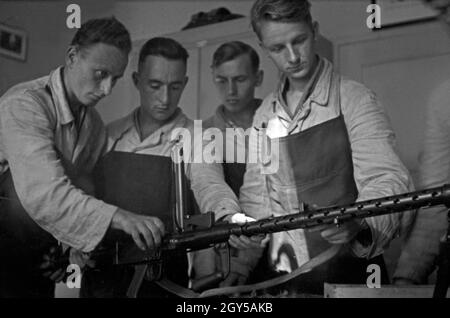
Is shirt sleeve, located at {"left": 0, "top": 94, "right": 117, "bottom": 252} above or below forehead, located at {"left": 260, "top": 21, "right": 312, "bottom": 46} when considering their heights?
below

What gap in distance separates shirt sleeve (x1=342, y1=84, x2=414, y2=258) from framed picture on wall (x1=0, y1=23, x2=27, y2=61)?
39.3 inches

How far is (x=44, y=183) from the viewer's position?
1995 millimetres

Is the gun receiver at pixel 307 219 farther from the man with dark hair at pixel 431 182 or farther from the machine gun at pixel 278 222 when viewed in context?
the man with dark hair at pixel 431 182

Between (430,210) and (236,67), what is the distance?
64 cm

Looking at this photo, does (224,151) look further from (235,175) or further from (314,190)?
(314,190)

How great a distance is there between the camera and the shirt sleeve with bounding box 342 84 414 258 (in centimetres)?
169

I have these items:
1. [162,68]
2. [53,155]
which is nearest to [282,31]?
[162,68]

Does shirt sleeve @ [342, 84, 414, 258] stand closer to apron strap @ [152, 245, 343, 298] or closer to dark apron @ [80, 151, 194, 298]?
apron strap @ [152, 245, 343, 298]

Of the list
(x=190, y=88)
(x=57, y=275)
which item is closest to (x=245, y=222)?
(x=190, y=88)

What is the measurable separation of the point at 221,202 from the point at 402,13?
0.66 m

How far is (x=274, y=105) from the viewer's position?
6.15 feet

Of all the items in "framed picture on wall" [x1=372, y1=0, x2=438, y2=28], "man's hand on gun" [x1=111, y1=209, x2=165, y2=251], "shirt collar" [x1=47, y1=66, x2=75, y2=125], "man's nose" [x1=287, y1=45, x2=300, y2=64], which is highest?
"framed picture on wall" [x1=372, y1=0, x2=438, y2=28]

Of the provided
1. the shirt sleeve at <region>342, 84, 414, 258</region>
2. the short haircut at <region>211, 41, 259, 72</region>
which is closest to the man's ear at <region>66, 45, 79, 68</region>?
the short haircut at <region>211, 41, 259, 72</region>

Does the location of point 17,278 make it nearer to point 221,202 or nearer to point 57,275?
point 57,275
